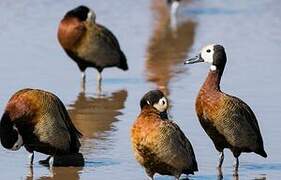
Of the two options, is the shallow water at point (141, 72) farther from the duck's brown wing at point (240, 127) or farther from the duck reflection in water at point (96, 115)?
the duck's brown wing at point (240, 127)

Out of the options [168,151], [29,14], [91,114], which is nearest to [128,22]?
[29,14]

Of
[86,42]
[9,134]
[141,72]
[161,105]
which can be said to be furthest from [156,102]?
[141,72]

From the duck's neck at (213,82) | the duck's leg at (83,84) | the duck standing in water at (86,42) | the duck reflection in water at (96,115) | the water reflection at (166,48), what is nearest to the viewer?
the duck's neck at (213,82)

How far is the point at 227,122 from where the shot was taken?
1262cm

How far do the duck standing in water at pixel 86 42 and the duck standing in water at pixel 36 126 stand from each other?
6.05m

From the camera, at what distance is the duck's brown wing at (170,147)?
1147 centimetres

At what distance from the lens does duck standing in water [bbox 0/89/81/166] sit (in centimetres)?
1228

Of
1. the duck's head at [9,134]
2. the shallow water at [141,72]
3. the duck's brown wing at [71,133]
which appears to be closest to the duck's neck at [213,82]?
the shallow water at [141,72]

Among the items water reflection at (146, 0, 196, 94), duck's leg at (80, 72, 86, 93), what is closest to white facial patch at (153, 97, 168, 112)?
water reflection at (146, 0, 196, 94)

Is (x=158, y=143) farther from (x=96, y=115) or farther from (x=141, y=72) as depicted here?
(x=141, y=72)

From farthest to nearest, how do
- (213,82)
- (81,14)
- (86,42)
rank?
(81,14)
(86,42)
(213,82)

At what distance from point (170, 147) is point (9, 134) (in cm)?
178

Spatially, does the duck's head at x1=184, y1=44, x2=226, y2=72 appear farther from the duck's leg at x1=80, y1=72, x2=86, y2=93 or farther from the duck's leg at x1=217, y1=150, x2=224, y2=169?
the duck's leg at x1=80, y1=72, x2=86, y2=93

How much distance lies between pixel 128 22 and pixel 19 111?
13.0m
